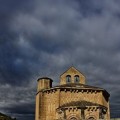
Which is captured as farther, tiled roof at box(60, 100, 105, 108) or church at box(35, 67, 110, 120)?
tiled roof at box(60, 100, 105, 108)

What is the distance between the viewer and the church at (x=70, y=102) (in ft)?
133

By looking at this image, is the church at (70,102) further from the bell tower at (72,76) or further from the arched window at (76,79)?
A: the arched window at (76,79)

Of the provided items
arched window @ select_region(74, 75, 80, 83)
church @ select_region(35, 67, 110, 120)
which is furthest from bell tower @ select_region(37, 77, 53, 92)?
arched window @ select_region(74, 75, 80, 83)

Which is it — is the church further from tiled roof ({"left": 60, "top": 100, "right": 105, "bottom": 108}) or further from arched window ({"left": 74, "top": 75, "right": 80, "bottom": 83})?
arched window ({"left": 74, "top": 75, "right": 80, "bottom": 83})

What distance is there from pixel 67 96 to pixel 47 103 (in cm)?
360

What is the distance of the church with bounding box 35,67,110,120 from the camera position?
4050 cm

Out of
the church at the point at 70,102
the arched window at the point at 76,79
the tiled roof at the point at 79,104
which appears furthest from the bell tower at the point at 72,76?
the tiled roof at the point at 79,104

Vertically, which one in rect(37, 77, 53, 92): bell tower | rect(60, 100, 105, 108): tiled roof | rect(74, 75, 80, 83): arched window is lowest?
rect(60, 100, 105, 108): tiled roof

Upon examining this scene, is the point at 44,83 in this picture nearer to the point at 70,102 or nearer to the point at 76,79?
the point at 70,102

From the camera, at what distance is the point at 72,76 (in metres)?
52.4

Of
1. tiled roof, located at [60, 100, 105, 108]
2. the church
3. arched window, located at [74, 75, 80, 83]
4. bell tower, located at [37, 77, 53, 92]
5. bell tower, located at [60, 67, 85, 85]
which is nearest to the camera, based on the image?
the church

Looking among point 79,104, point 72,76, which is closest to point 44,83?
point 72,76

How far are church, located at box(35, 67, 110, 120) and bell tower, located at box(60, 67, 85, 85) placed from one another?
13.5ft

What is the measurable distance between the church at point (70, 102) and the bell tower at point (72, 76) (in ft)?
13.5
